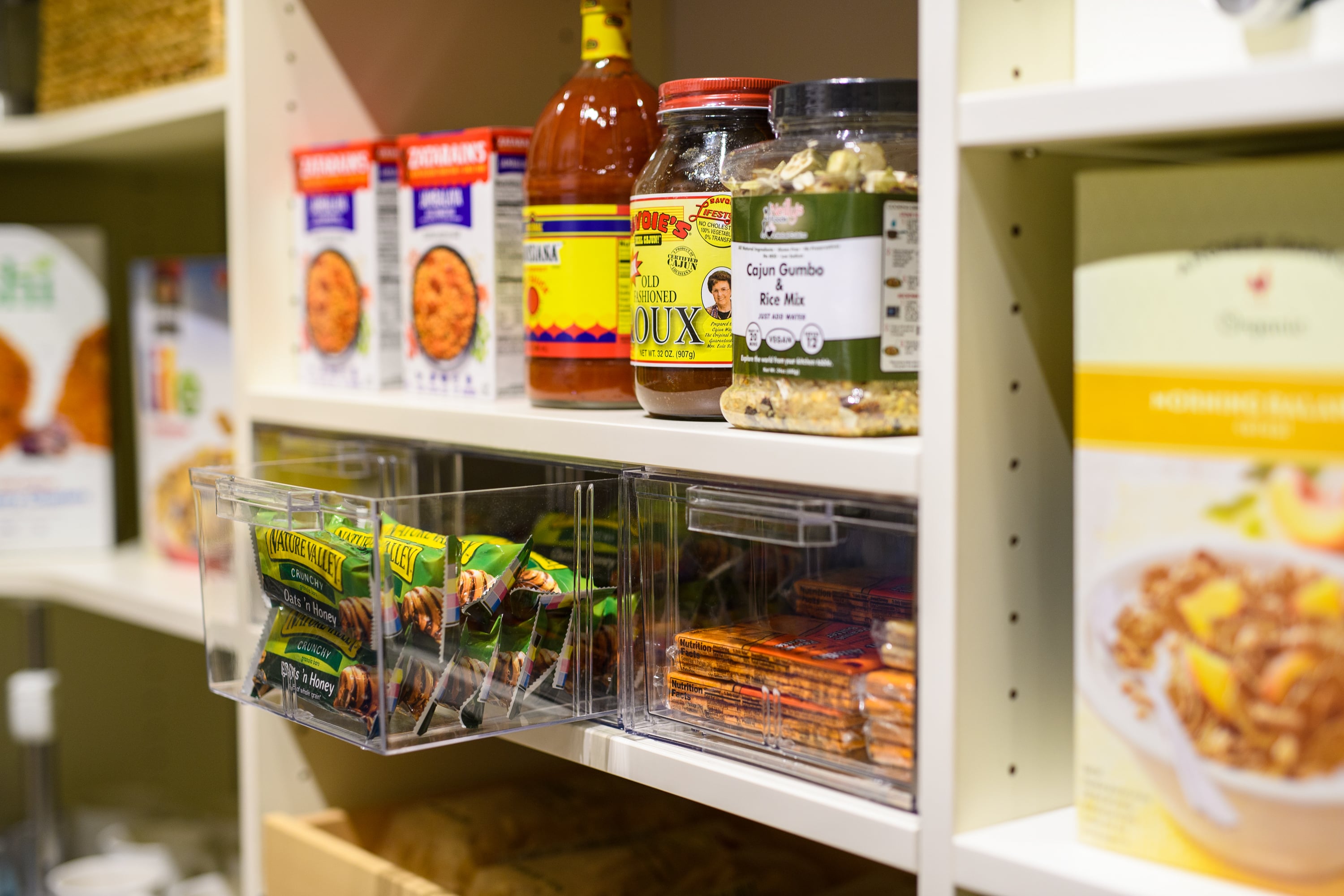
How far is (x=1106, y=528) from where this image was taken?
2.22ft

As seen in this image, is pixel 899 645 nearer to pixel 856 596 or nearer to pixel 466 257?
pixel 856 596

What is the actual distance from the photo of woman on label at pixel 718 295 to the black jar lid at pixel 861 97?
141mm

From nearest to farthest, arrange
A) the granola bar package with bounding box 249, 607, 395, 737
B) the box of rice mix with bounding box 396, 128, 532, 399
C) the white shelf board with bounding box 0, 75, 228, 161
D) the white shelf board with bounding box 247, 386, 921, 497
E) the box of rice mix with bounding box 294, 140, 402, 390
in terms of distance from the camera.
A: the white shelf board with bounding box 247, 386, 921, 497, the granola bar package with bounding box 249, 607, 395, 737, the box of rice mix with bounding box 396, 128, 532, 399, the box of rice mix with bounding box 294, 140, 402, 390, the white shelf board with bounding box 0, 75, 228, 161

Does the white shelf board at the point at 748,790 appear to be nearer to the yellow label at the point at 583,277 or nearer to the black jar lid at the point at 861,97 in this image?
the yellow label at the point at 583,277

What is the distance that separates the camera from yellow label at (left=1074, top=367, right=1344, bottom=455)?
1.94 feet

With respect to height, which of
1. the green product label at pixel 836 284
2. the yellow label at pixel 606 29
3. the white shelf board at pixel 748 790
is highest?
the yellow label at pixel 606 29

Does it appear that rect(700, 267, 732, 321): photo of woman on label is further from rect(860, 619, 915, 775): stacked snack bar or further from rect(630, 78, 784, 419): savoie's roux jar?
rect(860, 619, 915, 775): stacked snack bar

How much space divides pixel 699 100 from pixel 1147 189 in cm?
38

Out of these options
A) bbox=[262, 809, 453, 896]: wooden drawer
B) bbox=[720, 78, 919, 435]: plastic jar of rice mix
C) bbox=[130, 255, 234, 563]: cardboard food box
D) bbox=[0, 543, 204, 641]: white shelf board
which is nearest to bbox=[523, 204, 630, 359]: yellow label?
bbox=[720, 78, 919, 435]: plastic jar of rice mix

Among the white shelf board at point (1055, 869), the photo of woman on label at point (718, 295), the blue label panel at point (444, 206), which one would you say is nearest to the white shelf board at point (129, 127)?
the blue label panel at point (444, 206)

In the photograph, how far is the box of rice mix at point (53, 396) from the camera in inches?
71.2

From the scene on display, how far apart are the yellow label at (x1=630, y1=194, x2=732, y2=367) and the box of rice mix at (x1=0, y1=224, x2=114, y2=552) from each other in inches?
48.6

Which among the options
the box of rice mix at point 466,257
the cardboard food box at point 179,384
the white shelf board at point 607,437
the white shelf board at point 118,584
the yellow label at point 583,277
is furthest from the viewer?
the cardboard food box at point 179,384

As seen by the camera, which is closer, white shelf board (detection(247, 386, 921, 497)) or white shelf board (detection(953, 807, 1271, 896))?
white shelf board (detection(953, 807, 1271, 896))
